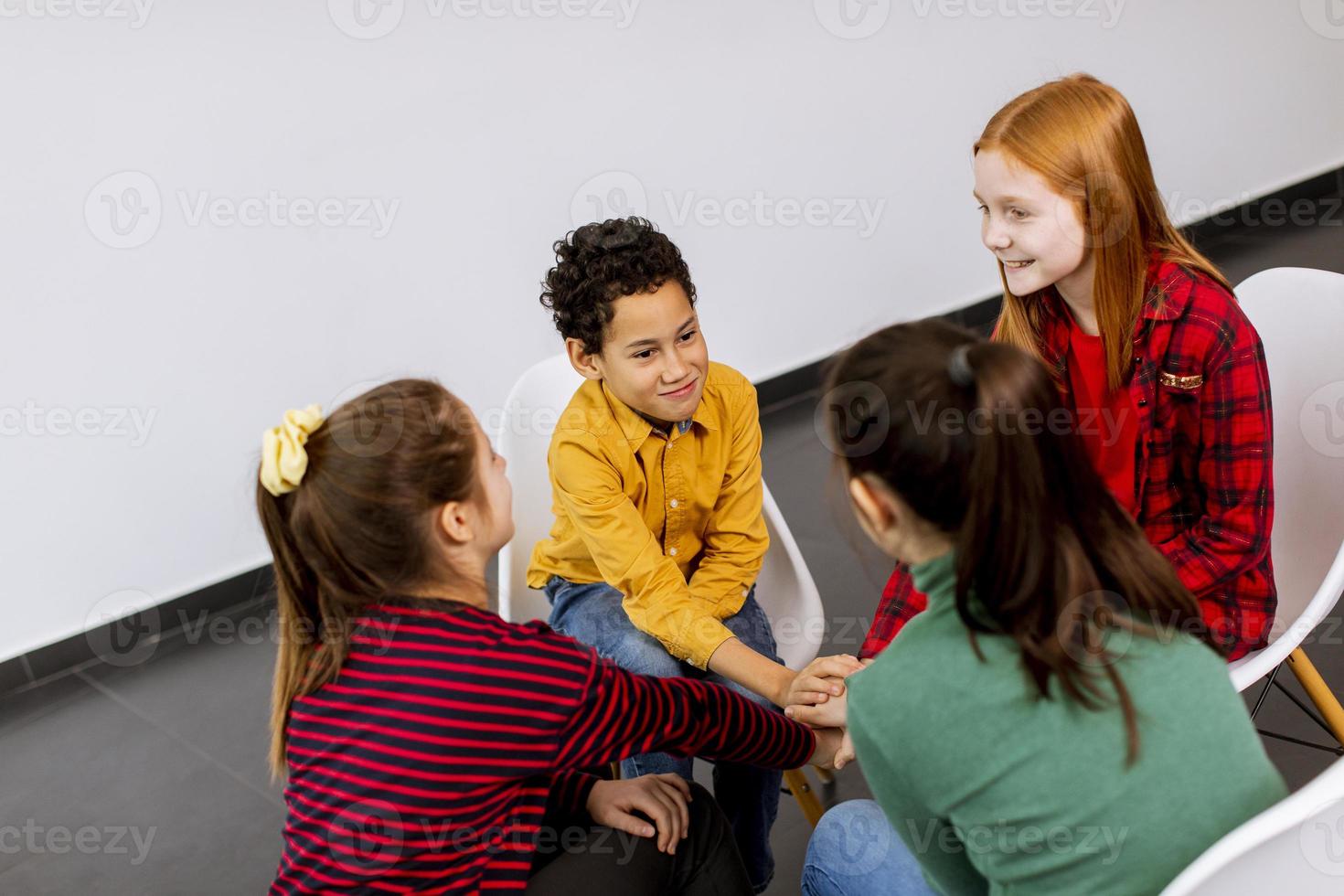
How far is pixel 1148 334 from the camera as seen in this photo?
155 centimetres

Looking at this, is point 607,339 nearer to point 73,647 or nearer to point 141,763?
point 141,763

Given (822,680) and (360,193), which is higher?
(360,193)

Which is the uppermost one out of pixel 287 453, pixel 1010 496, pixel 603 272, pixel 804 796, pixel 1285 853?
pixel 603 272

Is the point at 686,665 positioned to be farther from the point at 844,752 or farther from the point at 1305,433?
the point at 1305,433

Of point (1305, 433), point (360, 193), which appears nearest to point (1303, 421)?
point (1305, 433)

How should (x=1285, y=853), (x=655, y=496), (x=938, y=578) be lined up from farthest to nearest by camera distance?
(x=655, y=496) → (x=938, y=578) → (x=1285, y=853)

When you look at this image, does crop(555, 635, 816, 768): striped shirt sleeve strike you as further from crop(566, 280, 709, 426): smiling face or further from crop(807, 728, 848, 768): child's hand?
crop(566, 280, 709, 426): smiling face

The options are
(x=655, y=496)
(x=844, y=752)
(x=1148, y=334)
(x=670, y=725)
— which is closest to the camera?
(x=670, y=725)

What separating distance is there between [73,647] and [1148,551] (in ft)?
8.38

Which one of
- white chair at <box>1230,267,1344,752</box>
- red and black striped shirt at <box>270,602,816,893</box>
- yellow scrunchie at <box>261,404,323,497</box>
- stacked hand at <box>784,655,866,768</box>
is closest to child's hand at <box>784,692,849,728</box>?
stacked hand at <box>784,655,866,768</box>

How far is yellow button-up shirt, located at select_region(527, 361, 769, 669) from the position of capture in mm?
1646

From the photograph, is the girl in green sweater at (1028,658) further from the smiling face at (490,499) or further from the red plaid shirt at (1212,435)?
the red plaid shirt at (1212,435)

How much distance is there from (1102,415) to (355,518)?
0.99 meters

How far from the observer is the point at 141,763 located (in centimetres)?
247
